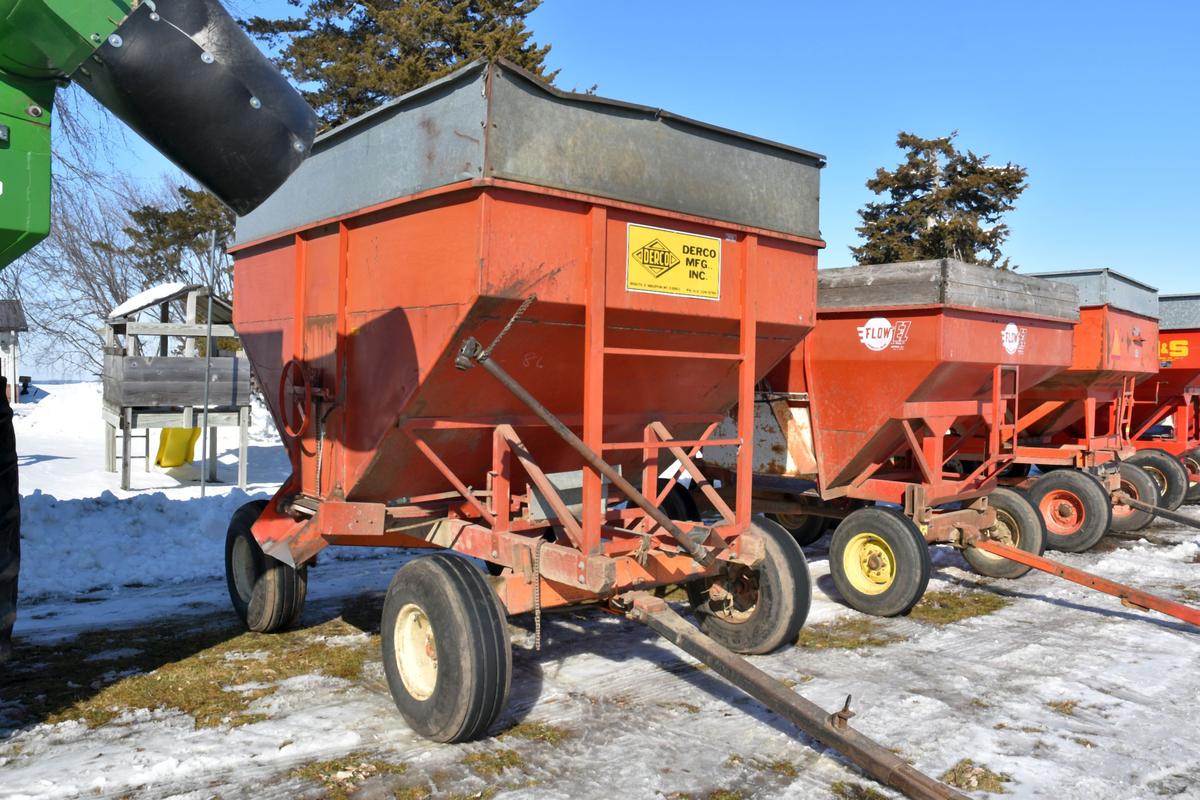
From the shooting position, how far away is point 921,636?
6.16m

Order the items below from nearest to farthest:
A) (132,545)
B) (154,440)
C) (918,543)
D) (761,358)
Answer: (761,358) → (918,543) → (132,545) → (154,440)

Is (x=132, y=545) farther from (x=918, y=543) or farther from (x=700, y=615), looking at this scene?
(x=918, y=543)

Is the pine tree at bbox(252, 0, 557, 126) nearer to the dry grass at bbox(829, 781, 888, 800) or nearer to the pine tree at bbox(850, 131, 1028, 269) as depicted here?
the pine tree at bbox(850, 131, 1028, 269)

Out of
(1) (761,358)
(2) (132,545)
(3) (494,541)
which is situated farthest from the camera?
(2) (132,545)

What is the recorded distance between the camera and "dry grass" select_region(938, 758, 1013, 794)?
382cm

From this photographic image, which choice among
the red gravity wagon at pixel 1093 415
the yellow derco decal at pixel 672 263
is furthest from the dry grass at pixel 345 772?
the red gravity wagon at pixel 1093 415

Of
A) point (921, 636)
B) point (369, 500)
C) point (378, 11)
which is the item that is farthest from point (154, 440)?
point (921, 636)

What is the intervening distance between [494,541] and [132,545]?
5.10 meters

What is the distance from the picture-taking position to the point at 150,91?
3332 millimetres

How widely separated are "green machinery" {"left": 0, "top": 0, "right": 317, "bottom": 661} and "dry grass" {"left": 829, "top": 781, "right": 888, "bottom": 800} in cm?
343

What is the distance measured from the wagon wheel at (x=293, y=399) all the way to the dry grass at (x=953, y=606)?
15.0 ft

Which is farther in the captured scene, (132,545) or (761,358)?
(132,545)

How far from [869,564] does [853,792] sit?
335cm

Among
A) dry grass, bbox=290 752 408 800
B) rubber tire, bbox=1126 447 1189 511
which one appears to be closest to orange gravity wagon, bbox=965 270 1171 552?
rubber tire, bbox=1126 447 1189 511
